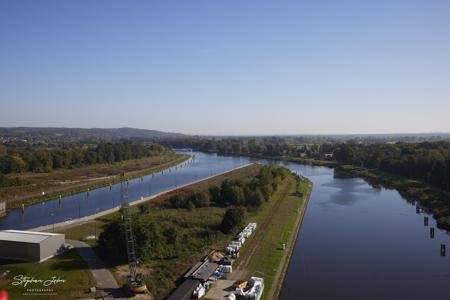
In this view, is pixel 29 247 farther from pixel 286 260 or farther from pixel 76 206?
pixel 76 206

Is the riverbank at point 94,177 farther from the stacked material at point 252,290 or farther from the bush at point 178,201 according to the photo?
the stacked material at point 252,290

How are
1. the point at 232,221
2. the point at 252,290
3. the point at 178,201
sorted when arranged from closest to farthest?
the point at 252,290, the point at 232,221, the point at 178,201

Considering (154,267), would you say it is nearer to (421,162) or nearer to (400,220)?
(400,220)

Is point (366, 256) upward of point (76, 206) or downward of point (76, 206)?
upward

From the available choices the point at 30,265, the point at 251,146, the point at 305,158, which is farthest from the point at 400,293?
the point at 251,146

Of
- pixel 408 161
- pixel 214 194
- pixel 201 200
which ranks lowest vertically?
pixel 201 200
